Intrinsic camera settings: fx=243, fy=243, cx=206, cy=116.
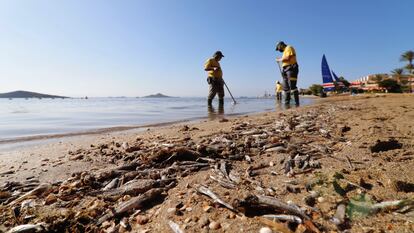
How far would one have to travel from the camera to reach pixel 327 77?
33625 mm

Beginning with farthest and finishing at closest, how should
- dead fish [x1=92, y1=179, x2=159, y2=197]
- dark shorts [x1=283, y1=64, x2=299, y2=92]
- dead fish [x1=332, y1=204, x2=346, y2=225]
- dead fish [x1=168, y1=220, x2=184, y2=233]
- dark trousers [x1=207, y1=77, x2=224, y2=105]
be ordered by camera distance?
dark trousers [x1=207, y1=77, x2=224, y2=105], dark shorts [x1=283, y1=64, x2=299, y2=92], dead fish [x1=92, y1=179, x2=159, y2=197], dead fish [x1=168, y1=220, x2=184, y2=233], dead fish [x1=332, y1=204, x2=346, y2=225]

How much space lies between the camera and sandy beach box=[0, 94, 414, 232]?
54.2 inches

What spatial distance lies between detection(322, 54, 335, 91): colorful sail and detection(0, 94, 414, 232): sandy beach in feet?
108

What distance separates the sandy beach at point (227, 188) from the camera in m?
1.38

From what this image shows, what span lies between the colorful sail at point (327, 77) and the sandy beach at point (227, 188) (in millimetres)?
32995

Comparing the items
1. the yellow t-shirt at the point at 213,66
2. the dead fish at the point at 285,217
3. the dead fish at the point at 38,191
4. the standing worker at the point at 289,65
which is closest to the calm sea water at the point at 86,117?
the standing worker at the point at 289,65

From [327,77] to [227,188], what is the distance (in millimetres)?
36338

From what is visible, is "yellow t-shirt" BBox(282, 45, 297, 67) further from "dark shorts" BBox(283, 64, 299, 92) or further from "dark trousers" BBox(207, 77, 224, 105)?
"dark trousers" BBox(207, 77, 224, 105)

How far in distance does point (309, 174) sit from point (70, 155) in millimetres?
2942

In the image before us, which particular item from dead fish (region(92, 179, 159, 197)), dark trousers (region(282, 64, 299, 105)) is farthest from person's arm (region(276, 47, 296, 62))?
dead fish (region(92, 179, 159, 197))

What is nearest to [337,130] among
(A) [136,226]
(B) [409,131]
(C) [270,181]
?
(B) [409,131]

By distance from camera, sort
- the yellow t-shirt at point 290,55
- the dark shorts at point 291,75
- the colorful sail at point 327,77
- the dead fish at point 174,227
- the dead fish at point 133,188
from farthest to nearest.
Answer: the colorful sail at point 327,77
the dark shorts at point 291,75
the yellow t-shirt at point 290,55
the dead fish at point 133,188
the dead fish at point 174,227

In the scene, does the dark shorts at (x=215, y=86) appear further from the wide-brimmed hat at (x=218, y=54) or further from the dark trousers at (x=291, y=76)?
the dark trousers at (x=291, y=76)

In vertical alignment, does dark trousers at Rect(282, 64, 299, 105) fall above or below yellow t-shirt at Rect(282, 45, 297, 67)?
below
